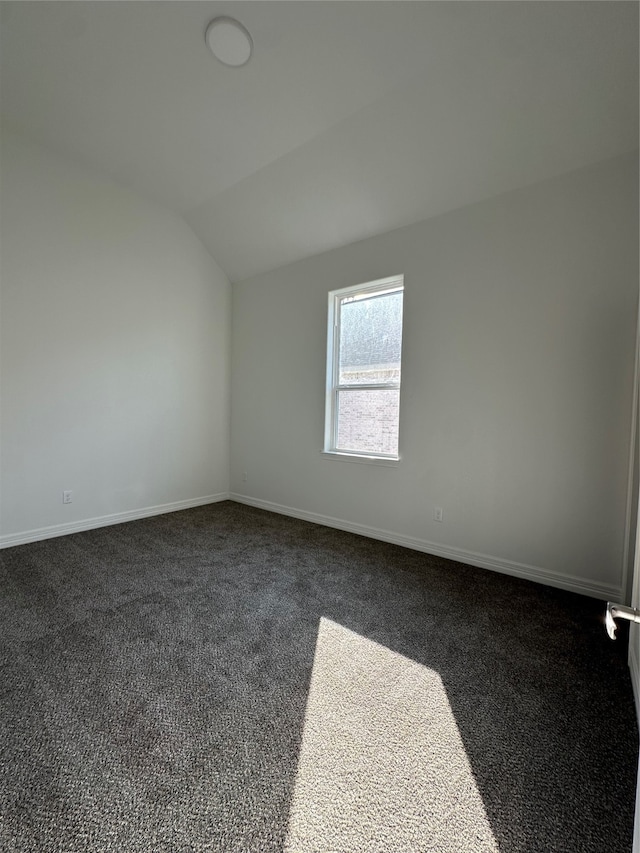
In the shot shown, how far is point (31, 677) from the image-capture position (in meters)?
1.61

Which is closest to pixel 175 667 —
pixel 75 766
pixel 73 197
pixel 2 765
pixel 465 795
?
pixel 75 766

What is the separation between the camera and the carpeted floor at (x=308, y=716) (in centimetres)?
105

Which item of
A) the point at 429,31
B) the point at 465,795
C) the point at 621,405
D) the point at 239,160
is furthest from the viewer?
the point at 239,160

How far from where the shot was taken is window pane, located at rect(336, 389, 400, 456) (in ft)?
11.2

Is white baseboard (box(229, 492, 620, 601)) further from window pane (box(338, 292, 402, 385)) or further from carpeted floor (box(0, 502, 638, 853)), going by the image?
window pane (box(338, 292, 402, 385))

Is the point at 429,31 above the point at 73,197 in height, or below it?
above

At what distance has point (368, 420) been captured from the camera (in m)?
3.60

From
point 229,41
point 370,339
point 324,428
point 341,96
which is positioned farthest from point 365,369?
point 229,41

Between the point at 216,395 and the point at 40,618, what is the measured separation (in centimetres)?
297

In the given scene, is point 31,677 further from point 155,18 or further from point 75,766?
point 155,18

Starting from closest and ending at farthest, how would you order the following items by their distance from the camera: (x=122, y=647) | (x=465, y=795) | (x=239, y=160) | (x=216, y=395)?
(x=465, y=795) < (x=122, y=647) < (x=239, y=160) < (x=216, y=395)

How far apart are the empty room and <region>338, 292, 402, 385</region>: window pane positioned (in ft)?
0.09

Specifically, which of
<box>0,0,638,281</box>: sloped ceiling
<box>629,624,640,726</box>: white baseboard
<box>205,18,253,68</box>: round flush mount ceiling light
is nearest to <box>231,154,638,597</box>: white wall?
<box>0,0,638,281</box>: sloped ceiling

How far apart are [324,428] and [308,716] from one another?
2.64 m
